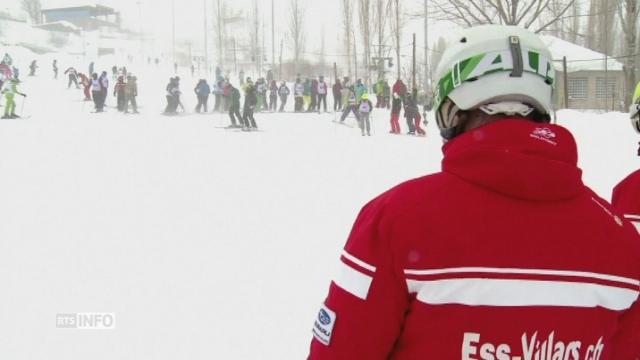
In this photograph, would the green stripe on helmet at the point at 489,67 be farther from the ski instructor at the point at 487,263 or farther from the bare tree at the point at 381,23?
the bare tree at the point at 381,23

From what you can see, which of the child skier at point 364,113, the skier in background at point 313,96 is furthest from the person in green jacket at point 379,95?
the child skier at point 364,113

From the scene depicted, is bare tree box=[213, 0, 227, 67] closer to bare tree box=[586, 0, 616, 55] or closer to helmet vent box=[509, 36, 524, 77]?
bare tree box=[586, 0, 616, 55]

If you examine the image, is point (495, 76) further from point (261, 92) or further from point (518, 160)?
point (261, 92)

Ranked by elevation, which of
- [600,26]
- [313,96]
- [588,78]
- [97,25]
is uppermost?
[97,25]

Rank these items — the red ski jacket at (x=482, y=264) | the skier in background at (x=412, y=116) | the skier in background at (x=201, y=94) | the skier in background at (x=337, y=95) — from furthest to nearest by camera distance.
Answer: the skier in background at (x=337, y=95) < the skier in background at (x=201, y=94) < the skier in background at (x=412, y=116) < the red ski jacket at (x=482, y=264)

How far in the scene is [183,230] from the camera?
709cm

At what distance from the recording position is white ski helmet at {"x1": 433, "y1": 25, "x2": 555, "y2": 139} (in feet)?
4.13

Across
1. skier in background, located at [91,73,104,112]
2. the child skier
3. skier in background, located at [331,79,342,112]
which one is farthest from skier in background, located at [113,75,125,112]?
the child skier

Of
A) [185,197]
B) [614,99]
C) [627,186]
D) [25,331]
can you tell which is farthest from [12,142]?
[614,99]

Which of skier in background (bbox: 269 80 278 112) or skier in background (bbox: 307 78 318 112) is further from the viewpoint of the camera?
skier in background (bbox: 269 80 278 112)

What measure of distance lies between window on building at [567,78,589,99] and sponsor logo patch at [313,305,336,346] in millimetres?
35698

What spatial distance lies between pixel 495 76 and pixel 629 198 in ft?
4.00

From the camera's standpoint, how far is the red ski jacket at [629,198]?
2.14m

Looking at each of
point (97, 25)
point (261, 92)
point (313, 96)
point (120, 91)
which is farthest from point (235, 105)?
point (97, 25)
